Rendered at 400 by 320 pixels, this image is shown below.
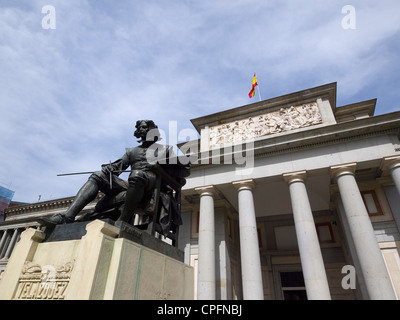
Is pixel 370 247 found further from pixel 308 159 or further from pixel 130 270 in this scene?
pixel 130 270

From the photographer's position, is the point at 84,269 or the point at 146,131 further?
the point at 146,131

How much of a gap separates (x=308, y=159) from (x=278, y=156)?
1.57 m

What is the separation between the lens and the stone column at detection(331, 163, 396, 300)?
924 centimetres

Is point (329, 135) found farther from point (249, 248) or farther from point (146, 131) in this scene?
point (146, 131)

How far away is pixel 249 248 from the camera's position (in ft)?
38.0

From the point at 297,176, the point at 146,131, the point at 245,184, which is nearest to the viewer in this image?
the point at 146,131

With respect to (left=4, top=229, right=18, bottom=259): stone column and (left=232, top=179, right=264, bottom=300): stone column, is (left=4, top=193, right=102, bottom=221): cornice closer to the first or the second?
(left=4, top=229, right=18, bottom=259): stone column

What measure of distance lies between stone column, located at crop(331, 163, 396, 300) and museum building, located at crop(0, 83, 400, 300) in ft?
0.14

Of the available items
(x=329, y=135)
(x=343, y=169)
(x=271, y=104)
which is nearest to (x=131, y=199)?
(x=343, y=169)

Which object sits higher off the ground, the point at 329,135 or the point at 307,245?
the point at 329,135

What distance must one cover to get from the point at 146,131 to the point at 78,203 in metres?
1.87

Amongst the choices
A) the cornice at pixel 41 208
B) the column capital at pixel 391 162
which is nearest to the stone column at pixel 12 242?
the cornice at pixel 41 208

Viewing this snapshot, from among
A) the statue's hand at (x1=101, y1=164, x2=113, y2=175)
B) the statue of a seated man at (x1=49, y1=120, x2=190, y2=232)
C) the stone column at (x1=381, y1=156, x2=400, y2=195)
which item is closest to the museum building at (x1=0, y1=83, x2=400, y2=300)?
the stone column at (x1=381, y1=156, x2=400, y2=195)
